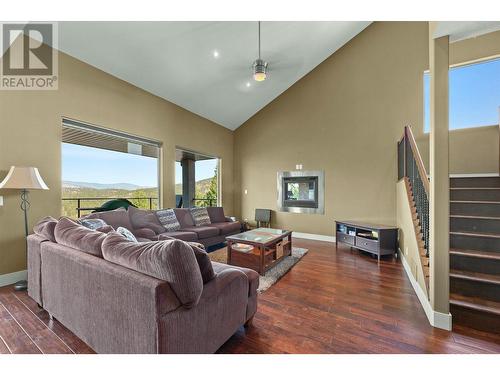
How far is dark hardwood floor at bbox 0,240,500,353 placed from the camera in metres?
1.61

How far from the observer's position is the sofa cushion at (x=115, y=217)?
10.4 ft

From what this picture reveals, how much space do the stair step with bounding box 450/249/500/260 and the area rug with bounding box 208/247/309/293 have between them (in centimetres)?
191

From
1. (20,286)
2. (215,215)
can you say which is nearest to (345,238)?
(215,215)

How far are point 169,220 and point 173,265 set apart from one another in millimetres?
3074

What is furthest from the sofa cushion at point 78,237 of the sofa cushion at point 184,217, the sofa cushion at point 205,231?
the sofa cushion at point 184,217

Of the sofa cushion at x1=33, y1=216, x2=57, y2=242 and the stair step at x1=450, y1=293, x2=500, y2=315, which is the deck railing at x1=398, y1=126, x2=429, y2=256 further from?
the sofa cushion at x1=33, y1=216, x2=57, y2=242

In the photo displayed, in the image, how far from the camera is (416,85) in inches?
165

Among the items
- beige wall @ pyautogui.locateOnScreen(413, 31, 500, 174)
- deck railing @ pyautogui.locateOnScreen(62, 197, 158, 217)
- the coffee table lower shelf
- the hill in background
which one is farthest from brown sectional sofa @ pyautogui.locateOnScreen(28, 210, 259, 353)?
beige wall @ pyautogui.locateOnScreen(413, 31, 500, 174)

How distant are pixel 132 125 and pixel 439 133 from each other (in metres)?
4.41

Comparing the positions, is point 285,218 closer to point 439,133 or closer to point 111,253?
point 439,133

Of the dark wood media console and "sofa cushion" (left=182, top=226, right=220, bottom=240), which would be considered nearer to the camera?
the dark wood media console

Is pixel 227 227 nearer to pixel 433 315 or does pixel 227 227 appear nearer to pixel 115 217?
pixel 115 217

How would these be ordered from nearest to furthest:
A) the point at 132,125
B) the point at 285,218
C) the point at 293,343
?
1. the point at 293,343
2. the point at 132,125
3. the point at 285,218

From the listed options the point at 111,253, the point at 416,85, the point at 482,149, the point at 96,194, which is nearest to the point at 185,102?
the point at 96,194
